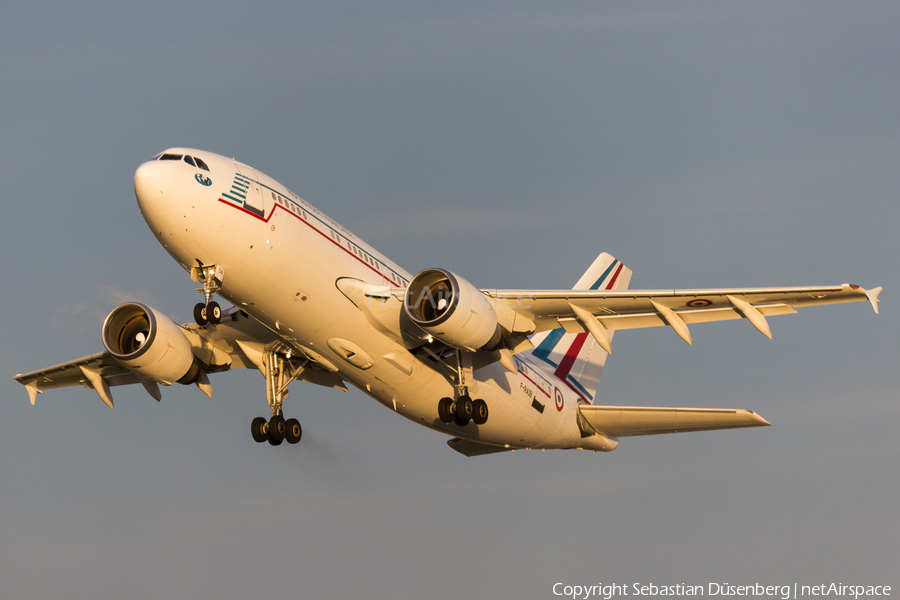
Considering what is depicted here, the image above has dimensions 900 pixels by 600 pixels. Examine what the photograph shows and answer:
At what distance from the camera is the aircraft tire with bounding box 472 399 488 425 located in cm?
2495

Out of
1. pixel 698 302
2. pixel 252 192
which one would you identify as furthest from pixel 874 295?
pixel 252 192

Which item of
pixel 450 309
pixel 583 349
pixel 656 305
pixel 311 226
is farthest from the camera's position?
pixel 583 349

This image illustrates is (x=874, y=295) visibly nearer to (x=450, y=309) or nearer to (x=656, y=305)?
(x=656, y=305)

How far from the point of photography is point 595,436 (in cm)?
3153

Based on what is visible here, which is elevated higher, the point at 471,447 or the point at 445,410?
the point at 471,447

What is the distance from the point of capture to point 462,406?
24.7m

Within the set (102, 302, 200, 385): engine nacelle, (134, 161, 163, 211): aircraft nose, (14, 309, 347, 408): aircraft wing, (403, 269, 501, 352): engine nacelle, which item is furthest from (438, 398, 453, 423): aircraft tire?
(134, 161, 163, 211): aircraft nose

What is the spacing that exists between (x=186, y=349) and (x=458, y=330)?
31.1 ft

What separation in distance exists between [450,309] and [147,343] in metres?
9.55

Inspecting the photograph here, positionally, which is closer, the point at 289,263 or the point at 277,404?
the point at 289,263

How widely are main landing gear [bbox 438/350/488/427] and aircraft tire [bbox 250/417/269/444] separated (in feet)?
16.5

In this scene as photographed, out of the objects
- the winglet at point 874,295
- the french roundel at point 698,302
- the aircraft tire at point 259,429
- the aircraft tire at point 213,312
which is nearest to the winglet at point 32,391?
the aircraft tire at point 259,429

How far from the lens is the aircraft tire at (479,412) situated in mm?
24953

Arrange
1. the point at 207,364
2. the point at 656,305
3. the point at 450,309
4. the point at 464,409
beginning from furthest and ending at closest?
the point at 207,364 < the point at 464,409 < the point at 656,305 < the point at 450,309
